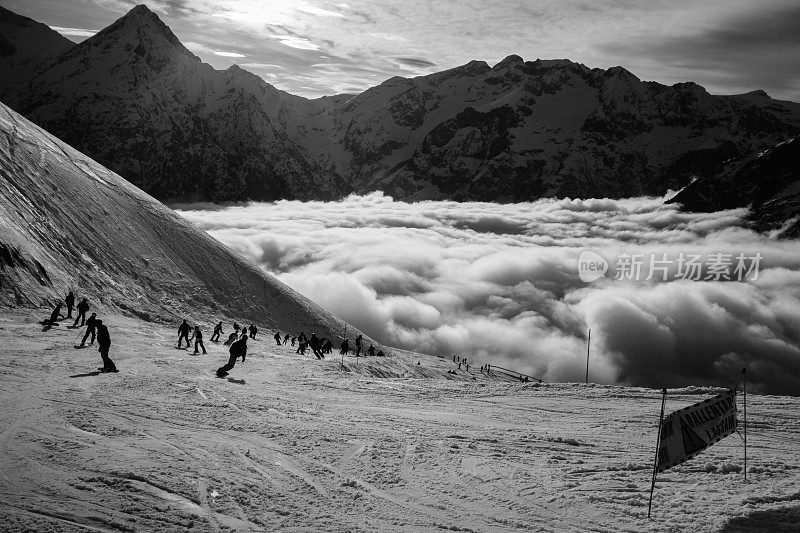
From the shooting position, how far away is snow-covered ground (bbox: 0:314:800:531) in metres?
9.75

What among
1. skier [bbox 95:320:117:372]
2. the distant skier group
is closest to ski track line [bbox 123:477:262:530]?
skier [bbox 95:320:117:372]

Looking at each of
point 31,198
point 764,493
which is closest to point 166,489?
point 764,493

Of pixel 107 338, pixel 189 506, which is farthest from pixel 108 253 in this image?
pixel 189 506

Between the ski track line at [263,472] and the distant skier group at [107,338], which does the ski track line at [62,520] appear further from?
the distant skier group at [107,338]

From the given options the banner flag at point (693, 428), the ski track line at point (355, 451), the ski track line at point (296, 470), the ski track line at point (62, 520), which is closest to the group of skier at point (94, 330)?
the ski track line at point (296, 470)

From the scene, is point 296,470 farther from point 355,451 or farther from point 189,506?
point 189,506

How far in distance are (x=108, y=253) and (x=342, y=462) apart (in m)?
42.1

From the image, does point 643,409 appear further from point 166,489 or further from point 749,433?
point 166,489

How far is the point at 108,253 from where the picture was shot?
46594 mm

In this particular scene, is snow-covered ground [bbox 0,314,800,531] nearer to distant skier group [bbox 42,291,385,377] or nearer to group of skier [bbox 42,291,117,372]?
group of skier [bbox 42,291,117,372]

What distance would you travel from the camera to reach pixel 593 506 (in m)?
10.7

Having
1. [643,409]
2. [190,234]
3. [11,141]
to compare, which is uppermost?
[11,141]

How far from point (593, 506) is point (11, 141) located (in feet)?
Result: 183

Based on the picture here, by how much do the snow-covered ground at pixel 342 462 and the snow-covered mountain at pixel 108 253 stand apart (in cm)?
2059
